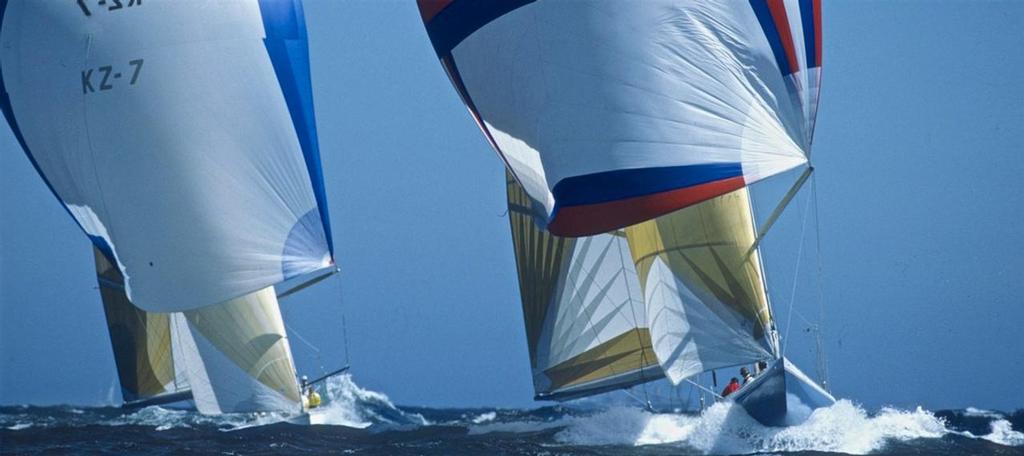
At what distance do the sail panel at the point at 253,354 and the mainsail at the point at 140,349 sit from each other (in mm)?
4004

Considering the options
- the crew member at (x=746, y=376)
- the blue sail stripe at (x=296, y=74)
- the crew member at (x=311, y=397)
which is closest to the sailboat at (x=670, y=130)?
the crew member at (x=746, y=376)

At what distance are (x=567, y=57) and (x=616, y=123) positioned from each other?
104cm

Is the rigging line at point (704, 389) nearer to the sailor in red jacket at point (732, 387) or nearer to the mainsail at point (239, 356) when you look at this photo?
the sailor in red jacket at point (732, 387)

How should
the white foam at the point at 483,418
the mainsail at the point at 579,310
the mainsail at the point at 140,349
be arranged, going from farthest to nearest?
the white foam at the point at 483,418 < the mainsail at the point at 140,349 < the mainsail at the point at 579,310

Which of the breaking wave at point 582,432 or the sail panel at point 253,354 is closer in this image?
the breaking wave at point 582,432

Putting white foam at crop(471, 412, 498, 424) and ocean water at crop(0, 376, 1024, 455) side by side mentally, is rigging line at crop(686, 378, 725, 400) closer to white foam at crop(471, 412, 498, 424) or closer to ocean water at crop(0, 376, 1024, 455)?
ocean water at crop(0, 376, 1024, 455)

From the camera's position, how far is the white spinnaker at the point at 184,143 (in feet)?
70.2

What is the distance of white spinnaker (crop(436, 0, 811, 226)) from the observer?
18.2 meters

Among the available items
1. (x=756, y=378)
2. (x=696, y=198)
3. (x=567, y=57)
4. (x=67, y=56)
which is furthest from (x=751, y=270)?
(x=67, y=56)

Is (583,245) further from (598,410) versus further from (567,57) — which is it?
(567,57)

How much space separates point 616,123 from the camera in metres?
18.6

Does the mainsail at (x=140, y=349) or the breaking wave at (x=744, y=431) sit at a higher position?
the mainsail at (x=140, y=349)

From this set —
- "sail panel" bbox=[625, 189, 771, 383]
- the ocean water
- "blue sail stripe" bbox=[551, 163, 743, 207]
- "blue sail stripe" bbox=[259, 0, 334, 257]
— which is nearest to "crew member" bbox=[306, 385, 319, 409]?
the ocean water

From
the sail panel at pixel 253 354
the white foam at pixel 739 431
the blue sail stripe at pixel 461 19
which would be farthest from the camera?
the sail panel at pixel 253 354
